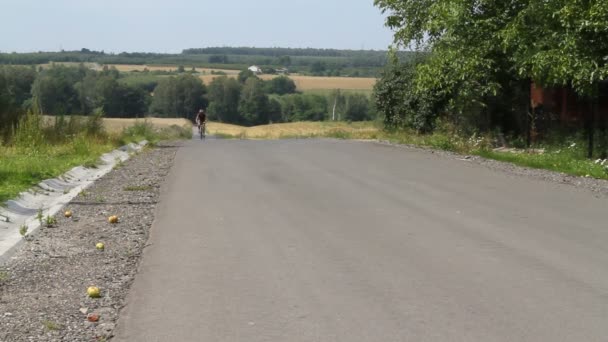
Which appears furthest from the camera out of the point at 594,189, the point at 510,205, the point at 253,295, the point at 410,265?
the point at 594,189

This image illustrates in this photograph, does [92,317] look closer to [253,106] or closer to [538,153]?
[538,153]

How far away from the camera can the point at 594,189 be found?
15.6 metres

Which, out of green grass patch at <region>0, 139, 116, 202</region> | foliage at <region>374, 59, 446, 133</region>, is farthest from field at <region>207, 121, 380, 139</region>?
green grass patch at <region>0, 139, 116, 202</region>

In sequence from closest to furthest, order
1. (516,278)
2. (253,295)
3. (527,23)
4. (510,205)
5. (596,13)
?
(253,295) → (516,278) → (510,205) → (596,13) → (527,23)

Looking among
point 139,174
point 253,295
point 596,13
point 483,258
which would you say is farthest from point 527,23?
point 253,295

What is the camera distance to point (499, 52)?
25688 millimetres

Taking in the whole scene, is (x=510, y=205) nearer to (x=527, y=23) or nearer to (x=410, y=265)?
(x=410, y=265)

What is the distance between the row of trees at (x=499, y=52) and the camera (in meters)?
20.0

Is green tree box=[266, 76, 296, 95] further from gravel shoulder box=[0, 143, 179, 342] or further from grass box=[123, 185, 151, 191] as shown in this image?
gravel shoulder box=[0, 143, 179, 342]

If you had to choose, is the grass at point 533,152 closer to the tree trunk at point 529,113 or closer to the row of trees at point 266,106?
the tree trunk at point 529,113

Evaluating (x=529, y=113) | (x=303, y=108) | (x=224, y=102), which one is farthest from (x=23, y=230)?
(x=303, y=108)

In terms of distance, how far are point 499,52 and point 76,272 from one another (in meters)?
19.5

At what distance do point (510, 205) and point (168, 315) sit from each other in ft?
25.4

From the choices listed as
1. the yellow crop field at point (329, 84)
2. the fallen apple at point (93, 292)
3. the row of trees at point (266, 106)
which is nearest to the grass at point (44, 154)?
the fallen apple at point (93, 292)
